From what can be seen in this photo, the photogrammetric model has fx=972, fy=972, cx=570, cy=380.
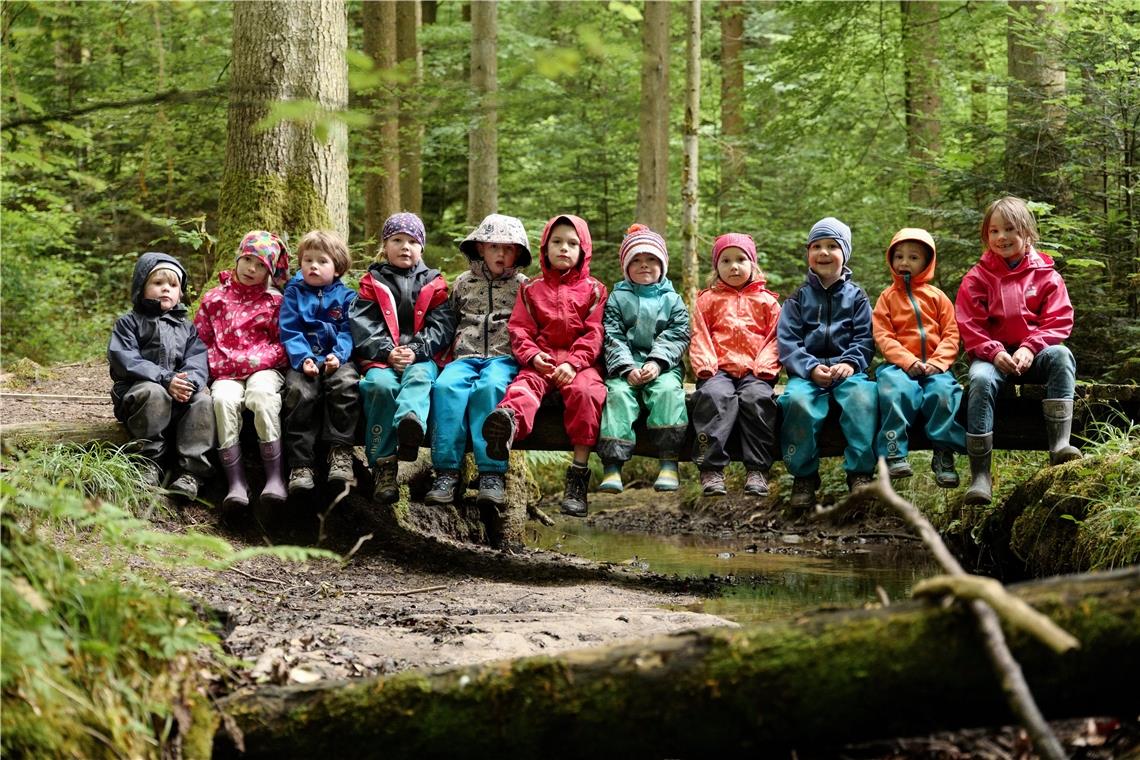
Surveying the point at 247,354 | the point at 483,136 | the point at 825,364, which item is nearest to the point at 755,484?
the point at 825,364

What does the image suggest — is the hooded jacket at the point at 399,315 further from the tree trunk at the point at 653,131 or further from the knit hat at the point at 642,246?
the tree trunk at the point at 653,131

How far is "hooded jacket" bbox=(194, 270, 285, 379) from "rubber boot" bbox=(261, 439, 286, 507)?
0.54m

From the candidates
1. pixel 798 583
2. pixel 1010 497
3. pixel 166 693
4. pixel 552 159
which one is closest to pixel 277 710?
pixel 166 693

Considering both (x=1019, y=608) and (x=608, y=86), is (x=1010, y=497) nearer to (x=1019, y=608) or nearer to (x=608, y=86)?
(x=1019, y=608)

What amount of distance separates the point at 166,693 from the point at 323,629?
1.53 metres

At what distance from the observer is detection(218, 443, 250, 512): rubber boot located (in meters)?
6.28

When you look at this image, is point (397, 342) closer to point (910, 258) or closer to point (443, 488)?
point (443, 488)

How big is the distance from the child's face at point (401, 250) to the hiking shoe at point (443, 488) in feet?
5.28

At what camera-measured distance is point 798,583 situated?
677 centimetres

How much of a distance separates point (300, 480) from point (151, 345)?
1325 millimetres

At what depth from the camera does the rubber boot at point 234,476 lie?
628 cm

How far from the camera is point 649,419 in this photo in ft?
21.1

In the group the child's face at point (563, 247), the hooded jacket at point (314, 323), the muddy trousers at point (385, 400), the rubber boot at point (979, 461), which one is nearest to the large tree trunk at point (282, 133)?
the hooded jacket at point (314, 323)

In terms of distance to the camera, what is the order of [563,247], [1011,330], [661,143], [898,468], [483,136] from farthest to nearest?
1. [661,143]
2. [483,136]
3. [563,247]
4. [1011,330]
5. [898,468]
